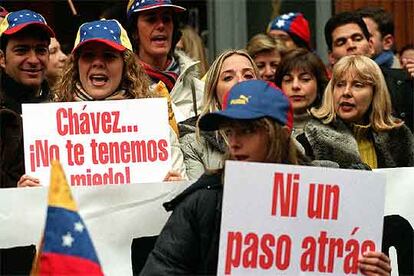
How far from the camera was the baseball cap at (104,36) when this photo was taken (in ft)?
22.9

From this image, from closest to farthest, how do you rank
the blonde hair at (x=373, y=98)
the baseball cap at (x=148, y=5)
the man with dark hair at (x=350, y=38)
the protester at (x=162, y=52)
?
1. the blonde hair at (x=373, y=98)
2. the protester at (x=162, y=52)
3. the baseball cap at (x=148, y=5)
4. the man with dark hair at (x=350, y=38)

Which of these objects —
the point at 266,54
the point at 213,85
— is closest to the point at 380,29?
the point at 266,54

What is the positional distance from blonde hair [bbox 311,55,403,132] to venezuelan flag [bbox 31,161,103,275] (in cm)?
273

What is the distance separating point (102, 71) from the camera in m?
6.98

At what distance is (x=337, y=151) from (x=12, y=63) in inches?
77.4

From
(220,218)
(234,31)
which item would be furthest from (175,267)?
(234,31)

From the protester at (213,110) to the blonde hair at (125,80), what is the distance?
1.09 ft

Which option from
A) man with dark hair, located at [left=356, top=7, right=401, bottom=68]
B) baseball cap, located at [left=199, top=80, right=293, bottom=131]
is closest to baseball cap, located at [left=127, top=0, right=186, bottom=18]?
man with dark hair, located at [left=356, top=7, right=401, bottom=68]

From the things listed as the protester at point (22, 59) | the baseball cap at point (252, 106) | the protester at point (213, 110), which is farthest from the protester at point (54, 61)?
the baseball cap at point (252, 106)

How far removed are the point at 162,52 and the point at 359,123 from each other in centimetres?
137

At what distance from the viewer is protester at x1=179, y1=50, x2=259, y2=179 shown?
6711mm

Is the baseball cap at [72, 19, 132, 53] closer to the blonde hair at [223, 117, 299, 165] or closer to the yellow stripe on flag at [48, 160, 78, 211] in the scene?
the blonde hair at [223, 117, 299, 165]

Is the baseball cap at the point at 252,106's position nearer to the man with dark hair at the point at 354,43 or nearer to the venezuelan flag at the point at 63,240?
the venezuelan flag at the point at 63,240

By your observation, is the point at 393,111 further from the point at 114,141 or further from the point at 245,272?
the point at 245,272
